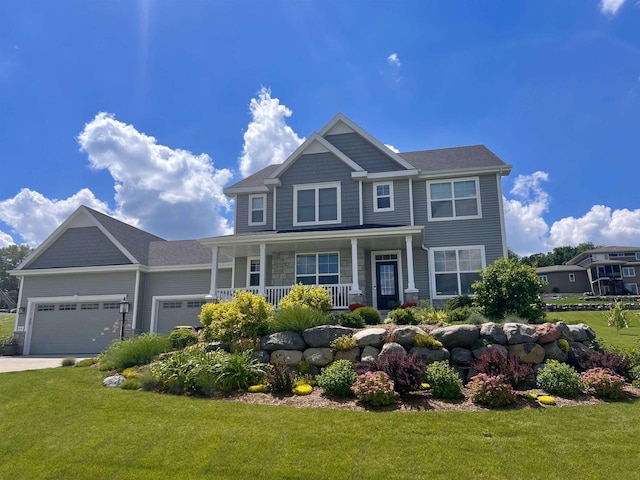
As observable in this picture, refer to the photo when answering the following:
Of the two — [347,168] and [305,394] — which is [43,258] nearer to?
[347,168]

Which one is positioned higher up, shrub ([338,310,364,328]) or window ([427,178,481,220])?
window ([427,178,481,220])

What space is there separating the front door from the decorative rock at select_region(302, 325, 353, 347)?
251 inches

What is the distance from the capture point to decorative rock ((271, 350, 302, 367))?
9430 millimetres

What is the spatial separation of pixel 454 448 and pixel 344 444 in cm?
141

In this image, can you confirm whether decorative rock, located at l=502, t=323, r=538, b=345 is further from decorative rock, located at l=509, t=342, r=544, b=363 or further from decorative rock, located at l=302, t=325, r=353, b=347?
decorative rock, located at l=302, t=325, r=353, b=347

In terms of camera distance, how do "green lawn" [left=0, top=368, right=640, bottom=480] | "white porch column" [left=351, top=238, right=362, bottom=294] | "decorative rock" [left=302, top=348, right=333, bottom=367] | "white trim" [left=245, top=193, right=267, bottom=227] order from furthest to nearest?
"white trim" [left=245, top=193, right=267, bottom=227] < "white porch column" [left=351, top=238, right=362, bottom=294] < "decorative rock" [left=302, top=348, right=333, bottom=367] < "green lawn" [left=0, top=368, right=640, bottom=480]

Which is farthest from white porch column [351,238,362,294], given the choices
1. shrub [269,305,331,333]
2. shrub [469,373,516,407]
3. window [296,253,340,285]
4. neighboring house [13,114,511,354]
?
shrub [469,373,516,407]

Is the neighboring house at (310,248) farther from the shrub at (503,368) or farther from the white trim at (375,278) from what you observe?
the shrub at (503,368)

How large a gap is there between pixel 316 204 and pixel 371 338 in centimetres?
890

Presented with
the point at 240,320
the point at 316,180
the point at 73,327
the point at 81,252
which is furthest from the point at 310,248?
the point at 73,327

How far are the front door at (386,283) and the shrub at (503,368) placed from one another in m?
7.66

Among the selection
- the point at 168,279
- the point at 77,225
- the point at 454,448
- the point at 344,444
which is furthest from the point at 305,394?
the point at 77,225

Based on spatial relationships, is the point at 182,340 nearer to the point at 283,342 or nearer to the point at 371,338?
the point at 283,342

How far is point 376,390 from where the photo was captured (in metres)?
7.00
